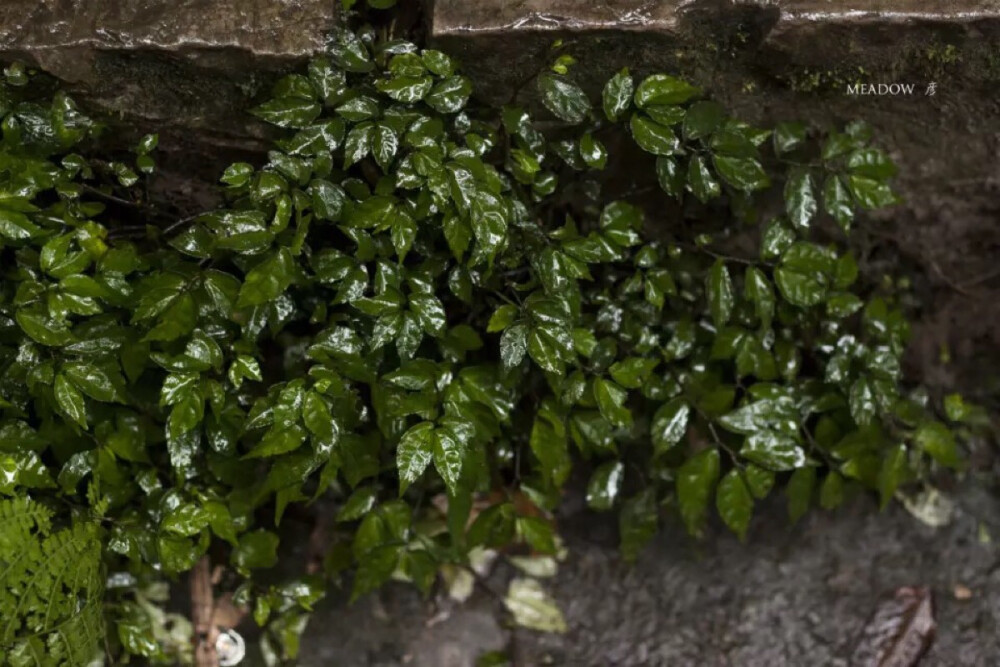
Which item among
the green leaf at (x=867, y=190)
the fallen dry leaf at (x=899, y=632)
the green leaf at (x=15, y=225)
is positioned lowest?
the fallen dry leaf at (x=899, y=632)

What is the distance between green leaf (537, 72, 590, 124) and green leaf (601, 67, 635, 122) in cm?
5

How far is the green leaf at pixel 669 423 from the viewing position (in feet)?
7.72

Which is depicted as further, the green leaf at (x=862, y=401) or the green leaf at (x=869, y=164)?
the green leaf at (x=862, y=401)

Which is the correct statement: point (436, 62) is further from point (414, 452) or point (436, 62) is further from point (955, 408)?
point (955, 408)

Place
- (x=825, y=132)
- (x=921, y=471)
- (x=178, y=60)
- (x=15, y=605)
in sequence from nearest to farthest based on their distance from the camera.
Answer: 1. (x=15, y=605)
2. (x=178, y=60)
3. (x=825, y=132)
4. (x=921, y=471)

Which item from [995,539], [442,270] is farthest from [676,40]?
[995,539]

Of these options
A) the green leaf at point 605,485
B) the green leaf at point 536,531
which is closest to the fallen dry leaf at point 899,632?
the green leaf at point 605,485

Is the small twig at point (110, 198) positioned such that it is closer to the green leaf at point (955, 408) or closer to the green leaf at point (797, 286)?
the green leaf at point (797, 286)

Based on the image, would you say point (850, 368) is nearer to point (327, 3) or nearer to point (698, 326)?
point (698, 326)

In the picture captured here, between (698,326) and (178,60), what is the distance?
141 centimetres

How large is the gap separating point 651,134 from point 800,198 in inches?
17.1

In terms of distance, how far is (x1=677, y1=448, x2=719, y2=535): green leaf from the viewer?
234 cm

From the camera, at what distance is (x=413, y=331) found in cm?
204

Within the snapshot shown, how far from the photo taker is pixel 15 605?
190cm
